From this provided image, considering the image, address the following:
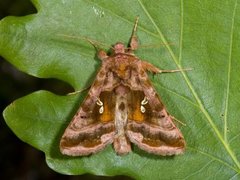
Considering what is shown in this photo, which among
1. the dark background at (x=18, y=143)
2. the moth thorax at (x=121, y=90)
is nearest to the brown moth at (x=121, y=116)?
the moth thorax at (x=121, y=90)

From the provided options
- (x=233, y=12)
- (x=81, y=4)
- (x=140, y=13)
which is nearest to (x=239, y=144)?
(x=233, y=12)

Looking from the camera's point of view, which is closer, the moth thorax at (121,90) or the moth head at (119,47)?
the moth head at (119,47)

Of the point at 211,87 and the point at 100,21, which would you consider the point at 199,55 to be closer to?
the point at 211,87

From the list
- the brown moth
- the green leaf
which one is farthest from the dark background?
the green leaf

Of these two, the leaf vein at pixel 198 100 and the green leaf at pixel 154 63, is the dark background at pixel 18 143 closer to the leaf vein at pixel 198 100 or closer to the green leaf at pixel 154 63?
the green leaf at pixel 154 63

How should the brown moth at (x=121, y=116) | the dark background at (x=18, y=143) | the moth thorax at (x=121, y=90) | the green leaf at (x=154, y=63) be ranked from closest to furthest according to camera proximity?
1. the green leaf at (x=154, y=63)
2. the brown moth at (x=121, y=116)
3. the moth thorax at (x=121, y=90)
4. the dark background at (x=18, y=143)

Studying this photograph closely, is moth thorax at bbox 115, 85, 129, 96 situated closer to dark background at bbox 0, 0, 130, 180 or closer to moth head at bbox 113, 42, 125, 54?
moth head at bbox 113, 42, 125, 54
